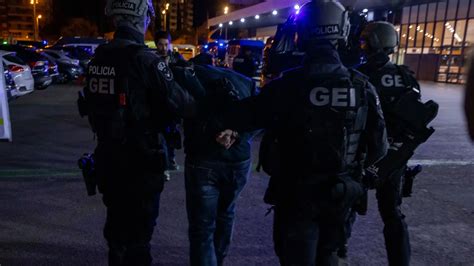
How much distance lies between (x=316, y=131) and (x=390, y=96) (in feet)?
3.54

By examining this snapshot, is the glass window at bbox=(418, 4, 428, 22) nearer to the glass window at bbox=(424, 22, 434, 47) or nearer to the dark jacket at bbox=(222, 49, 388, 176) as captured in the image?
the glass window at bbox=(424, 22, 434, 47)

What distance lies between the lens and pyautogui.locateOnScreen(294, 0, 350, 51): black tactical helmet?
7.24ft

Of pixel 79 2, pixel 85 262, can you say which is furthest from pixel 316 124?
pixel 79 2

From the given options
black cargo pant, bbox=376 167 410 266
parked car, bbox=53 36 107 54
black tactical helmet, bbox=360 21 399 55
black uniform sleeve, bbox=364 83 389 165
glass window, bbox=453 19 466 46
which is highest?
glass window, bbox=453 19 466 46

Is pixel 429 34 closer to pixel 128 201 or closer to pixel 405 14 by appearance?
pixel 405 14

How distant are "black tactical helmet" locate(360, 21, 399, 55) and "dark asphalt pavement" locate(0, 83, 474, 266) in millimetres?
1736

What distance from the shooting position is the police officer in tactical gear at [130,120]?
252 cm

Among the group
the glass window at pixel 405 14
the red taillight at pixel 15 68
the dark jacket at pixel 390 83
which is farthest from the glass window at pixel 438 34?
the dark jacket at pixel 390 83

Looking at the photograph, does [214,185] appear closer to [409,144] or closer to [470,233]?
[409,144]

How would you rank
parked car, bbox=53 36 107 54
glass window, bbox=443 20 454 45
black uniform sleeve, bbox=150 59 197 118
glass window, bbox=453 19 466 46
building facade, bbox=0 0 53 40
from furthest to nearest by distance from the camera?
building facade, bbox=0 0 53 40 < glass window, bbox=443 20 454 45 < glass window, bbox=453 19 466 46 < parked car, bbox=53 36 107 54 < black uniform sleeve, bbox=150 59 197 118

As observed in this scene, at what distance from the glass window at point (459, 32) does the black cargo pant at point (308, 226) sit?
27.3m

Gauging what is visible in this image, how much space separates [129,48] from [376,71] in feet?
5.55

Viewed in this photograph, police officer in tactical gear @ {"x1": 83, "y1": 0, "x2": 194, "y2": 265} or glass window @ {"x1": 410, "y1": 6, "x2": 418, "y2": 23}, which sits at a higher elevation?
glass window @ {"x1": 410, "y1": 6, "x2": 418, "y2": 23}

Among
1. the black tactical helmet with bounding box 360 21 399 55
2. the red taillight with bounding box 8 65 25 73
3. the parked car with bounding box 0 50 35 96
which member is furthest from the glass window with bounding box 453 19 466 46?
the black tactical helmet with bounding box 360 21 399 55
